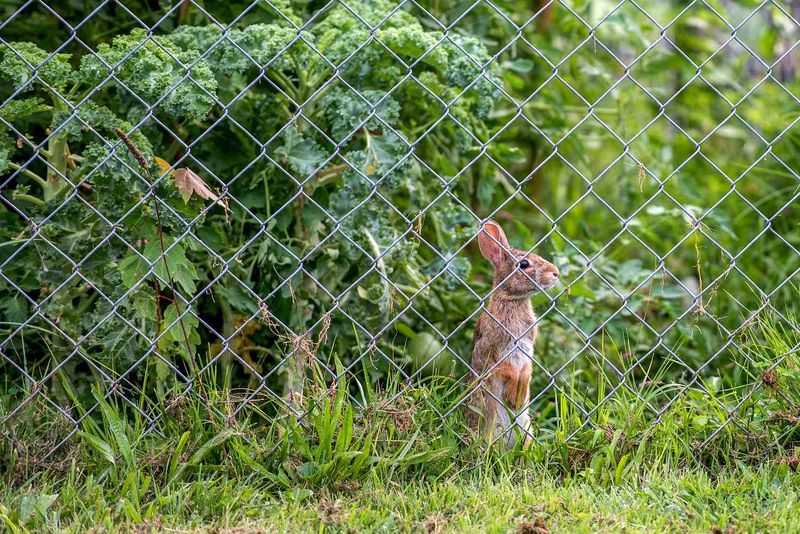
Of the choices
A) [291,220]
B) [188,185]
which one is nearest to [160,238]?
[188,185]

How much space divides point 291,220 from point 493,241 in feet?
2.52

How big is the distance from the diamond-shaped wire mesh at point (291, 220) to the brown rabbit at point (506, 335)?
0.05 m

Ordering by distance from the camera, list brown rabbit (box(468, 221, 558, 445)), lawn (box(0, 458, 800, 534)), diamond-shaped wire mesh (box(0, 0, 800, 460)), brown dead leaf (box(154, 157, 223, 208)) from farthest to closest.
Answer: brown rabbit (box(468, 221, 558, 445)) → diamond-shaped wire mesh (box(0, 0, 800, 460)) → brown dead leaf (box(154, 157, 223, 208)) → lawn (box(0, 458, 800, 534))

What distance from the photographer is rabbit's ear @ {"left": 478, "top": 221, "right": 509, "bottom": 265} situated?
3.71 m

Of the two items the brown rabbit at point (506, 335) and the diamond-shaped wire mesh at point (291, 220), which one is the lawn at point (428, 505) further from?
the brown rabbit at point (506, 335)

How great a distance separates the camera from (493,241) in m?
3.83

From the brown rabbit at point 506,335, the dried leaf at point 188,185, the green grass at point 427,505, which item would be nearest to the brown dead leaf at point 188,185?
the dried leaf at point 188,185

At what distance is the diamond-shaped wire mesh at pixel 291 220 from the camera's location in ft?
10.6

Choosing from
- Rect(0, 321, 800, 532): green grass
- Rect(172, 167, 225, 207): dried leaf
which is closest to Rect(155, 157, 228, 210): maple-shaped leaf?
Rect(172, 167, 225, 207): dried leaf

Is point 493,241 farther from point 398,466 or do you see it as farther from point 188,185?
point 188,185

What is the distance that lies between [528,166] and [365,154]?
2280mm

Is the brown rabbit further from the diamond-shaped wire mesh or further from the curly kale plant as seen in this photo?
the curly kale plant

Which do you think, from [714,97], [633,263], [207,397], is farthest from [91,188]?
[714,97]

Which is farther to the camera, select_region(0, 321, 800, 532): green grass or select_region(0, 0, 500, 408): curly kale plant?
select_region(0, 0, 500, 408): curly kale plant
